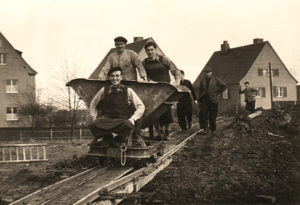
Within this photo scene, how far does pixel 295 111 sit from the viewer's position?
15.0 m

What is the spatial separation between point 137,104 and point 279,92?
43.8m

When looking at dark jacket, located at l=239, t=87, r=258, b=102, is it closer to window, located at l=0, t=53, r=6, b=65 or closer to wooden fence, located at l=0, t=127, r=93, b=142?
wooden fence, located at l=0, t=127, r=93, b=142

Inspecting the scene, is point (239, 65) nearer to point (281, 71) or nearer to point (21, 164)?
point (281, 71)

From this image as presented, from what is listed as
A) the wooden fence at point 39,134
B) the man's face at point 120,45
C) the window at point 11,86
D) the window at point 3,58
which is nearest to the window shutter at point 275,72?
the wooden fence at point 39,134

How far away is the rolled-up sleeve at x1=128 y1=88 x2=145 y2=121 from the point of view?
23.7 feet

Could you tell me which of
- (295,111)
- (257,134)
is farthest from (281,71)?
(257,134)

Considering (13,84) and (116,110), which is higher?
(13,84)

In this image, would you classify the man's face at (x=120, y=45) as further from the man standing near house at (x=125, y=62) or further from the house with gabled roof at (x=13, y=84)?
the house with gabled roof at (x=13, y=84)

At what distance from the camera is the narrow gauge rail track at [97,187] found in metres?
5.41

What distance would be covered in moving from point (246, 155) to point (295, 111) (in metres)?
7.00

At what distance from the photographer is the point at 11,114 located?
37.3 m

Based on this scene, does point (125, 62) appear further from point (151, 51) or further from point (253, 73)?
point (253, 73)

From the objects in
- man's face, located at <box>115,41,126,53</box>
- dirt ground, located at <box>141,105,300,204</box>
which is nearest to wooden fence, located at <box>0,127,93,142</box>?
dirt ground, located at <box>141,105,300,204</box>

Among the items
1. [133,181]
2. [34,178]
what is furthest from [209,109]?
[133,181]
